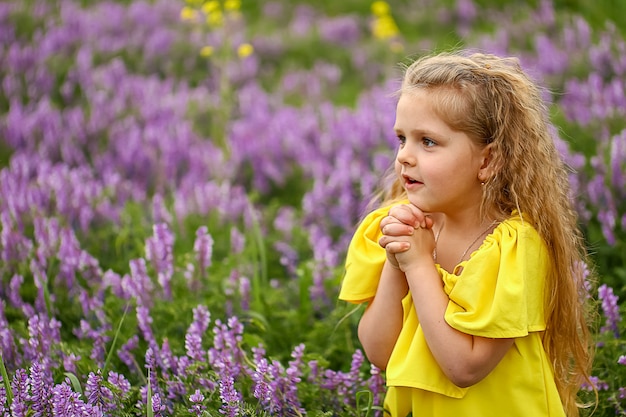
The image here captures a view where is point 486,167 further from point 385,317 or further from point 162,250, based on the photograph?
point 162,250

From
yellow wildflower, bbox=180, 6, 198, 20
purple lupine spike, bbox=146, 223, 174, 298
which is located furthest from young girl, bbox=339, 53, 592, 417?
yellow wildflower, bbox=180, 6, 198, 20

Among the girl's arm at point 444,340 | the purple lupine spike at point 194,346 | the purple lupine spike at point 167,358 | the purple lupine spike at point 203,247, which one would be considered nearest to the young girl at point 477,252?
the girl's arm at point 444,340

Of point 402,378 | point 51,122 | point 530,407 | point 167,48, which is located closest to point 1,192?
point 51,122

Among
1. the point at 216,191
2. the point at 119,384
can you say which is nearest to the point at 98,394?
the point at 119,384

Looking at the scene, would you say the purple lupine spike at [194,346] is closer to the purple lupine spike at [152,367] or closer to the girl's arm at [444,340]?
the purple lupine spike at [152,367]

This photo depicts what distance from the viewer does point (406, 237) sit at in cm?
214

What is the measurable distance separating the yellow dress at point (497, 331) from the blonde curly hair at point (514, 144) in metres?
0.06

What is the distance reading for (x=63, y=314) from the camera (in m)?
3.48

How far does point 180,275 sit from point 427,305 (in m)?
1.74

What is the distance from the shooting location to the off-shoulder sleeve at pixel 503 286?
2.05m

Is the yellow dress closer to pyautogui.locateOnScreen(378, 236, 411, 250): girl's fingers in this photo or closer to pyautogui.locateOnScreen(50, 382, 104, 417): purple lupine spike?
pyautogui.locateOnScreen(378, 236, 411, 250): girl's fingers

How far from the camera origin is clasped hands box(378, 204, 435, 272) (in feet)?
7.01

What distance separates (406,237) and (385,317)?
0.30 m

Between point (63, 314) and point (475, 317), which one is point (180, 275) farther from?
point (475, 317)
